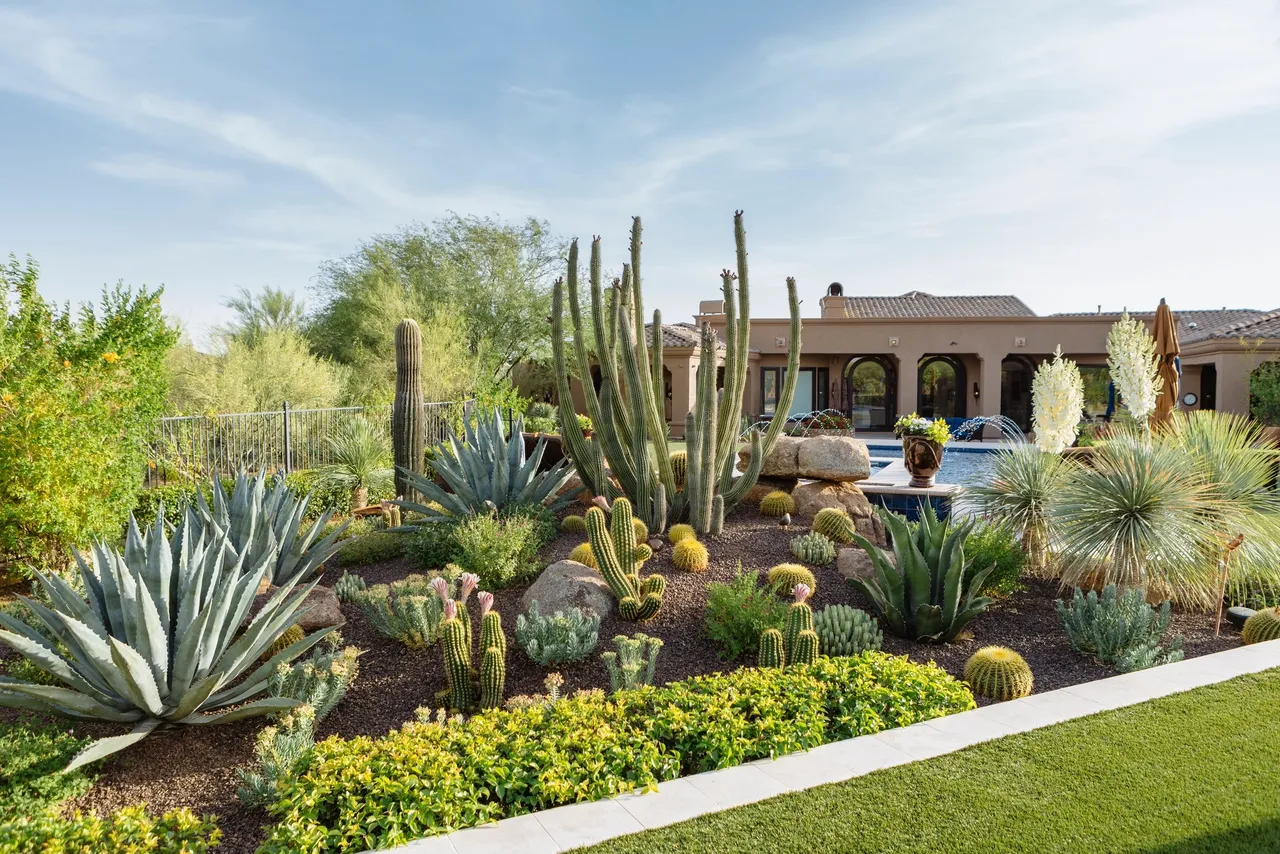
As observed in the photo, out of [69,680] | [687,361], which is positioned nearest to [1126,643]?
[69,680]

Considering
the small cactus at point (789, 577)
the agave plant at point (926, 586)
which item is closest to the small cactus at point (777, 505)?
the small cactus at point (789, 577)

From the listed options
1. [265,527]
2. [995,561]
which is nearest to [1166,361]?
[995,561]

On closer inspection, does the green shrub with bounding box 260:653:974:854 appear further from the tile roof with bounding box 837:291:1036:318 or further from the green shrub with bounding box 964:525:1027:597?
the tile roof with bounding box 837:291:1036:318

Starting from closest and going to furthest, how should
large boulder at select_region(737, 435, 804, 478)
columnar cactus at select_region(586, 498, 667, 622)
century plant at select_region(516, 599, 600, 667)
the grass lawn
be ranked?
the grass lawn
century plant at select_region(516, 599, 600, 667)
columnar cactus at select_region(586, 498, 667, 622)
large boulder at select_region(737, 435, 804, 478)

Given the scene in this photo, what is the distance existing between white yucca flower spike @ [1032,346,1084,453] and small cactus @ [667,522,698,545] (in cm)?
398

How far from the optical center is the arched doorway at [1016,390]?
24.7 meters

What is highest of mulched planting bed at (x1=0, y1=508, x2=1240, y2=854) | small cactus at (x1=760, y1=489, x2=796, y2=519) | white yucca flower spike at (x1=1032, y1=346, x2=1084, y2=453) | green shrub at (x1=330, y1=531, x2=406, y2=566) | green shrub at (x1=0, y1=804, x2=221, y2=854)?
white yucca flower spike at (x1=1032, y1=346, x2=1084, y2=453)

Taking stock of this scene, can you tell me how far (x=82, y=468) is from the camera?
25.0ft

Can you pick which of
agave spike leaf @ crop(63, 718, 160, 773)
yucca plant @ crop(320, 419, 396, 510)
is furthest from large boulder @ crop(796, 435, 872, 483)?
agave spike leaf @ crop(63, 718, 160, 773)

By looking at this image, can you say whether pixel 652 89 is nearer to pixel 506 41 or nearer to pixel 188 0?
pixel 506 41

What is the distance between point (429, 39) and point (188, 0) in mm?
2703

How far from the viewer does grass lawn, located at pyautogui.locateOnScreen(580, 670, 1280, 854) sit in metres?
3.10

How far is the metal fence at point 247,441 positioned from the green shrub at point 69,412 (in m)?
3.02

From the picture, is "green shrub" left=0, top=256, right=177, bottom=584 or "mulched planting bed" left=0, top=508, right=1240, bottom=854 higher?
"green shrub" left=0, top=256, right=177, bottom=584
